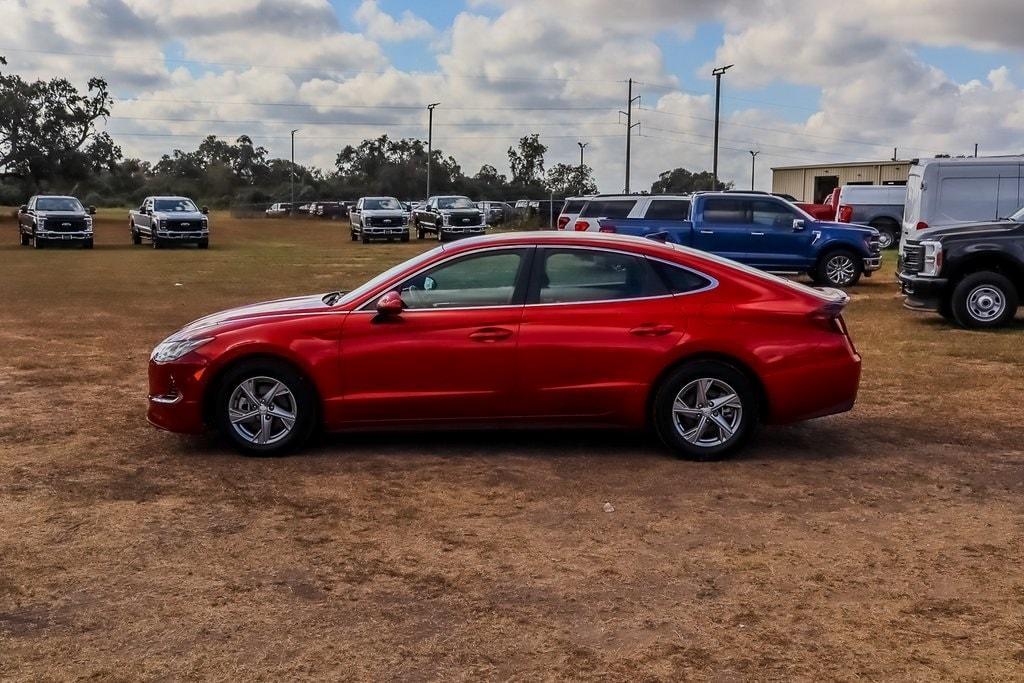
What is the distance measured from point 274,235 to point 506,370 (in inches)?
1770

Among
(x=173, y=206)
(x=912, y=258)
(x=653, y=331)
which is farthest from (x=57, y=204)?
(x=653, y=331)

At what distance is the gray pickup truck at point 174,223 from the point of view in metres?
36.6

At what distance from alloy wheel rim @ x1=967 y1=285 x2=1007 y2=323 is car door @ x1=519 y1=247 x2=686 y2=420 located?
25.9 feet

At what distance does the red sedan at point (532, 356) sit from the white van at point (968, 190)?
44.3 feet

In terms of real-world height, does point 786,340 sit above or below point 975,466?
above

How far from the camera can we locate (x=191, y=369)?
271 inches

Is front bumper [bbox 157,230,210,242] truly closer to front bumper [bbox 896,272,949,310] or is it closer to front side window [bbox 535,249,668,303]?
front bumper [bbox 896,272,949,310]

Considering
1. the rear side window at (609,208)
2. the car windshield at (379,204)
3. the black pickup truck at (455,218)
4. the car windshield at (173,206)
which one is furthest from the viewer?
the car windshield at (379,204)

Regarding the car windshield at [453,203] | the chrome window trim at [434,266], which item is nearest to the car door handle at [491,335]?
the chrome window trim at [434,266]

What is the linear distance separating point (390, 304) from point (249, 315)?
0.98m

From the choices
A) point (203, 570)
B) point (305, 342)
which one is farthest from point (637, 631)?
point (305, 342)

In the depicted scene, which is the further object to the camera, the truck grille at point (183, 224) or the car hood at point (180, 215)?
the car hood at point (180, 215)

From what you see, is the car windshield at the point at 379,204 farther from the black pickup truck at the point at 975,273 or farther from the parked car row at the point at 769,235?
the black pickup truck at the point at 975,273

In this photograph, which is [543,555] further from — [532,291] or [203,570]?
[532,291]
